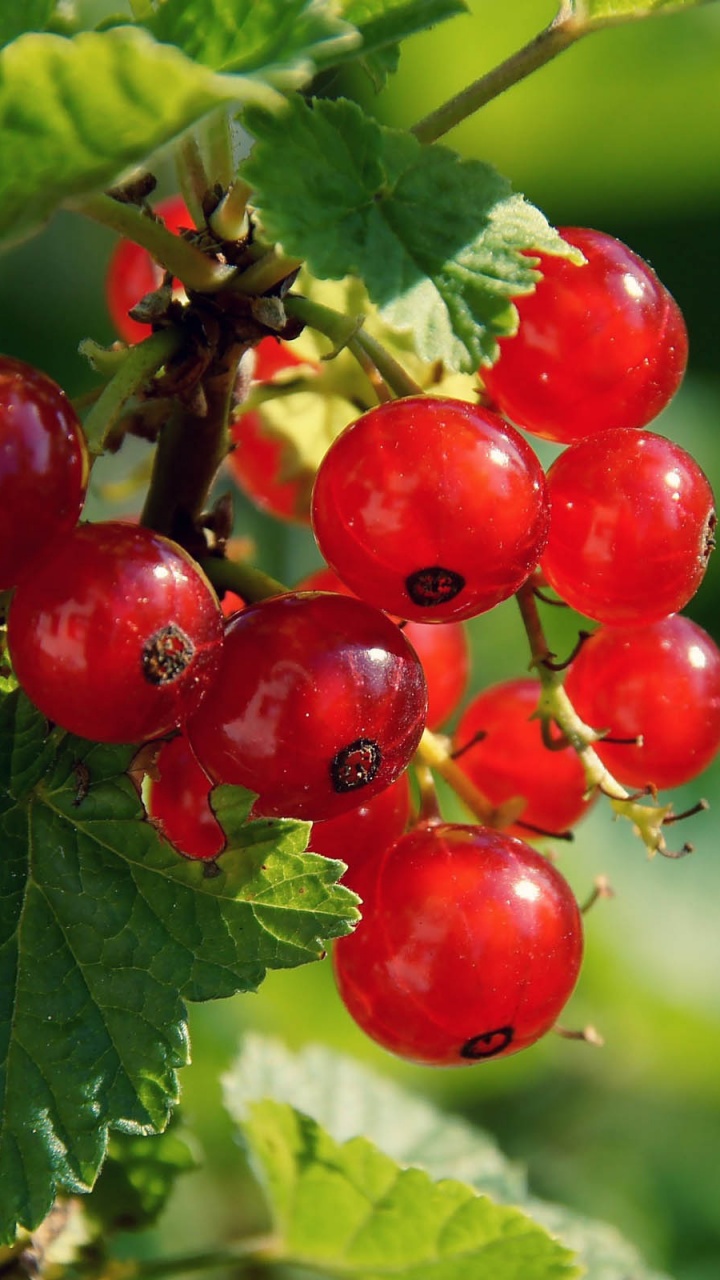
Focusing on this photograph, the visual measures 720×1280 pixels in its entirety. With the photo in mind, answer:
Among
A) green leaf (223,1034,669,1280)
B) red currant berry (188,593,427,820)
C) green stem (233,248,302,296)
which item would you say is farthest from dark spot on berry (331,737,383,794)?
green leaf (223,1034,669,1280)

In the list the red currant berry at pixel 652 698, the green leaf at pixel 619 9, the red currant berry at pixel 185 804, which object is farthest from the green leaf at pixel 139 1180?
the green leaf at pixel 619 9

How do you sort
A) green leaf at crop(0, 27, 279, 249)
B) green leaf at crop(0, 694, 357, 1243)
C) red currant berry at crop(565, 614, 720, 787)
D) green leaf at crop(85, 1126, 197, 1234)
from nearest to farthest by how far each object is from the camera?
green leaf at crop(0, 27, 279, 249), green leaf at crop(0, 694, 357, 1243), red currant berry at crop(565, 614, 720, 787), green leaf at crop(85, 1126, 197, 1234)

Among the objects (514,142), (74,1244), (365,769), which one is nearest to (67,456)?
(365,769)

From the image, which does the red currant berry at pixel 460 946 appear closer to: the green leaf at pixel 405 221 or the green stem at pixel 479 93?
the green leaf at pixel 405 221

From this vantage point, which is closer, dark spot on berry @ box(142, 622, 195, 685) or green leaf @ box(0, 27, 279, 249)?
green leaf @ box(0, 27, 279, 249)

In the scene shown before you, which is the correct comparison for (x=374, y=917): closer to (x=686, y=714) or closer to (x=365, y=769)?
(x=365, y=769)

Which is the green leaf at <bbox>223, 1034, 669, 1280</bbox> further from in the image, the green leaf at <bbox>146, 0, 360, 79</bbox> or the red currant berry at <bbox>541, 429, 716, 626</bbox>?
the green leaf at <bbox>146, 0, 360, 79</bbox>
